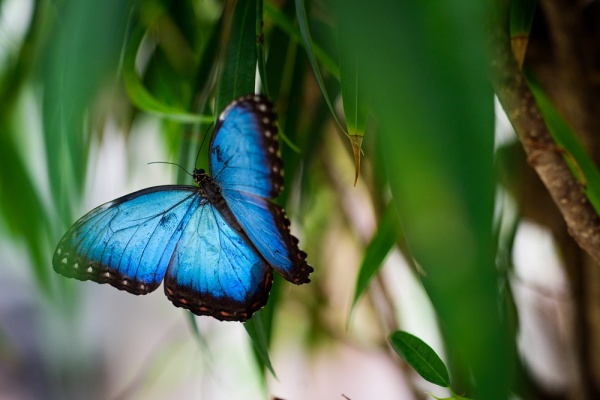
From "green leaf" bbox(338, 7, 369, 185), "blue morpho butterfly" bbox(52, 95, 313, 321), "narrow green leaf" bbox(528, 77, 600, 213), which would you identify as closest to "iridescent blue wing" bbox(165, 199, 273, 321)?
"blue morpho butterfly" bbox(52, 95, 313, 321)

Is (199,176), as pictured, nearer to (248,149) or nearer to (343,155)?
(248,149)

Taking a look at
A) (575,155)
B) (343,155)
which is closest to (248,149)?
(575,155)

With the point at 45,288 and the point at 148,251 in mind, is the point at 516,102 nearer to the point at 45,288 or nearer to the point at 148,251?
the point at 148,251

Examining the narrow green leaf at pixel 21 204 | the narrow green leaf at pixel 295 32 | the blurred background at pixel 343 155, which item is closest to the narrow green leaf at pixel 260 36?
the blurred background at pixel 343 155

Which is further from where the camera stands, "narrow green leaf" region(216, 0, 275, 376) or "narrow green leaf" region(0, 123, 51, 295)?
"narrow green leaf" region(0, 123, 51, 295)

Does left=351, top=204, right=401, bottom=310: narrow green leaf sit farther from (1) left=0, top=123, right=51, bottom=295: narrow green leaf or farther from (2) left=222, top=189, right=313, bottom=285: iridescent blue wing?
(1) left=0, top=123, right=51, bottom=295: narrow green leaf

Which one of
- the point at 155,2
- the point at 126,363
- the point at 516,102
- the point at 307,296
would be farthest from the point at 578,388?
the point at 126,363

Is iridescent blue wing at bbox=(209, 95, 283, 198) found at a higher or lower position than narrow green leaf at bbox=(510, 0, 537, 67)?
lower
